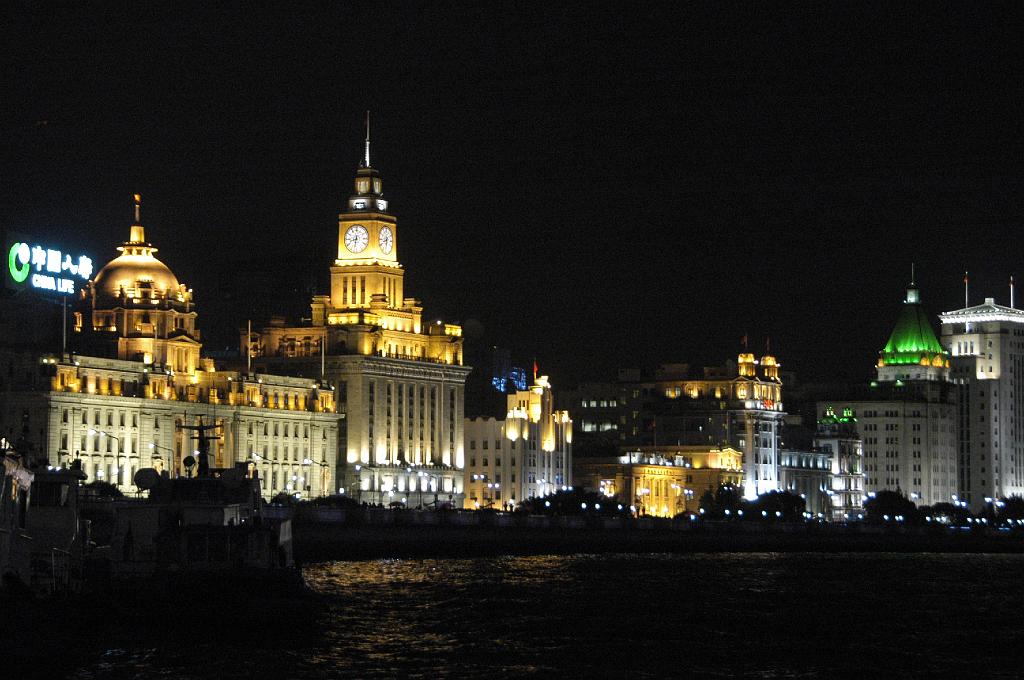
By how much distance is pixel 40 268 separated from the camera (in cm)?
8681

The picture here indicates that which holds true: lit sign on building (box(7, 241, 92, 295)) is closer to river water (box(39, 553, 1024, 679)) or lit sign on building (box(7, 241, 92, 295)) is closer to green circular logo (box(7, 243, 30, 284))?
green circular logo (box(7, 243, 30, 284))

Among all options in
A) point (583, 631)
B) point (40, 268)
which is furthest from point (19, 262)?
point (583, 631)

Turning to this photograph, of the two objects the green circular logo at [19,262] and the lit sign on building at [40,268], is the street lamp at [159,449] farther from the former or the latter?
the green circular logo at [19,262]

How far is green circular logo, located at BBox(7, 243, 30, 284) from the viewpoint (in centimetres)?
8506

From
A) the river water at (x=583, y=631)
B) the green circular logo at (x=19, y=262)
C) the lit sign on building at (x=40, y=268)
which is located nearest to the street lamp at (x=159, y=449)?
the river water at (x=583, y=631)

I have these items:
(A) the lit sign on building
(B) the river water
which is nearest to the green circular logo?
(A) the lit sign on building

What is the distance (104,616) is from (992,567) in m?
123

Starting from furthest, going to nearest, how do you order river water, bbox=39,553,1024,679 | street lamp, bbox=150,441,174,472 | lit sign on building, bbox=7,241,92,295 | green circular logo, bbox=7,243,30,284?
street lamp, bbox=150,441,174,472, lit sign on building, bbox=7,241,92,295, green circular logo, bbox=7,243,30,284, river water, bbox=39,553,1024,679

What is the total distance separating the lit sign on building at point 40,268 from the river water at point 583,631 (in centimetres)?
1539

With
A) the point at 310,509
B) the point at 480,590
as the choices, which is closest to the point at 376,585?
the point at 480,590

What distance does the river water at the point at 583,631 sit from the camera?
77.4 metres

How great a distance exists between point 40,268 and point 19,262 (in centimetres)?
134

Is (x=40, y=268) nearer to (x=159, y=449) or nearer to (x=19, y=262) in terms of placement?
(x=19, y=262)

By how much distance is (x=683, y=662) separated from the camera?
81438 mm
